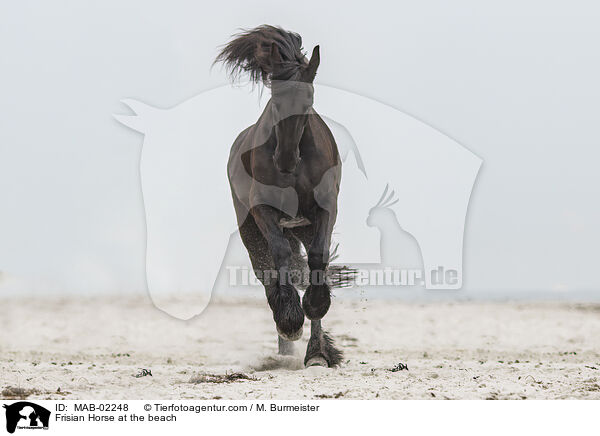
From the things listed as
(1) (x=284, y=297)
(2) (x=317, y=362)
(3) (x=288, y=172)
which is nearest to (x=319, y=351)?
(2) (x=317, y=362)

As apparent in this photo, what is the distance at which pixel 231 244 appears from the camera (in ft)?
22.6

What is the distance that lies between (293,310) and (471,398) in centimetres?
142

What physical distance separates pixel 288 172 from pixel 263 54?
0.95 meters

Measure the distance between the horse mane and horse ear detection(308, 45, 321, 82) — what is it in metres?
0.08

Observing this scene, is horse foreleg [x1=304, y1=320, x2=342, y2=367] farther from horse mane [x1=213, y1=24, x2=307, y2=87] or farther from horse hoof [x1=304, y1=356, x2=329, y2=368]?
horse mane [x1=213, y1=24, x2=307, y2=87]

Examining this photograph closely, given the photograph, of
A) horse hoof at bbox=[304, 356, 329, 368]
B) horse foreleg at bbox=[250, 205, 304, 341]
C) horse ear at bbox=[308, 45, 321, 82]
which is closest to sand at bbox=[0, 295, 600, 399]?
horse hoof at bbox=[304, 356, 329, 368]

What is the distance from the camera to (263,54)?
511cm

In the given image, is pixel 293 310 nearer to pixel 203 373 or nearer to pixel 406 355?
pixel 203 373
